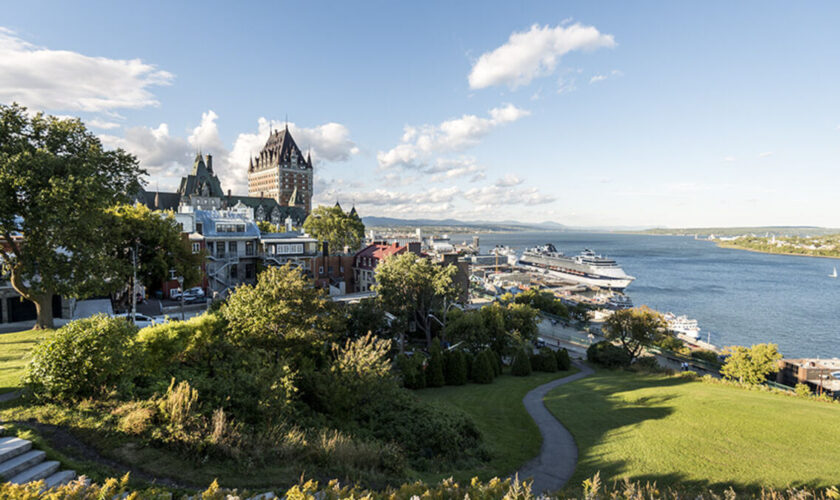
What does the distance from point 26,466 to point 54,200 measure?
14796 mm

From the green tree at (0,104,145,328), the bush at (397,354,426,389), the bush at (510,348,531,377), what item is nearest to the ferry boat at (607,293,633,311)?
the bush at (510,348,531,377)

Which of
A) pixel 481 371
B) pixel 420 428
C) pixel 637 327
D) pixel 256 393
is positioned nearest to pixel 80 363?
pixel 256 393

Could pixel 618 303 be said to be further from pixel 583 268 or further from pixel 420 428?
pixel 420 428

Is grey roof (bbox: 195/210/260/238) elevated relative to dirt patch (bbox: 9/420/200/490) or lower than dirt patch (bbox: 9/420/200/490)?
elevated

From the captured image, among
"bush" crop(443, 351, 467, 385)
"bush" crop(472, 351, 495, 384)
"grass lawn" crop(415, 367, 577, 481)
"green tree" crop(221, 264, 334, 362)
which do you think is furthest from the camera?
"bush" crop(472, 351, 495, 384)

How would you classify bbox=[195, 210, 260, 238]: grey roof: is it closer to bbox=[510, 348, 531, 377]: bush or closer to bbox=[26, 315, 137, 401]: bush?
bbox=[510, 348, 531, 377]: bush

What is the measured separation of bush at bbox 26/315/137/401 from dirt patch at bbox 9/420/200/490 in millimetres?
1243

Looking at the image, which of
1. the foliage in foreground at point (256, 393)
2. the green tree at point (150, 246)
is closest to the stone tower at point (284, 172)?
the green tree at point (150, 246)

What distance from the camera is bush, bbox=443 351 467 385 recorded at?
27328 mm

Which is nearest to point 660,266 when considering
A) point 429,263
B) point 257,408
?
point 429,263

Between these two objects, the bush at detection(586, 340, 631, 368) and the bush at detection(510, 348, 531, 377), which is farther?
the bush at detection(586, 340, 631, 368)

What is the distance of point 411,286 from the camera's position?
113ft

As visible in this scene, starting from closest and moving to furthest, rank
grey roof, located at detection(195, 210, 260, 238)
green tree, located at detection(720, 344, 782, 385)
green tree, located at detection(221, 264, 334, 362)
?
1. green tree, located at detection(221, 264, 334, 362)
2. green tree, located at detection(720, 344, 782, 385)
3. grey roof, located at detection(195, 210, 260, 238)

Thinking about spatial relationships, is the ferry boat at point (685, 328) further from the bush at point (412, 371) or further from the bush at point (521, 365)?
the bush at point (412, 371)
